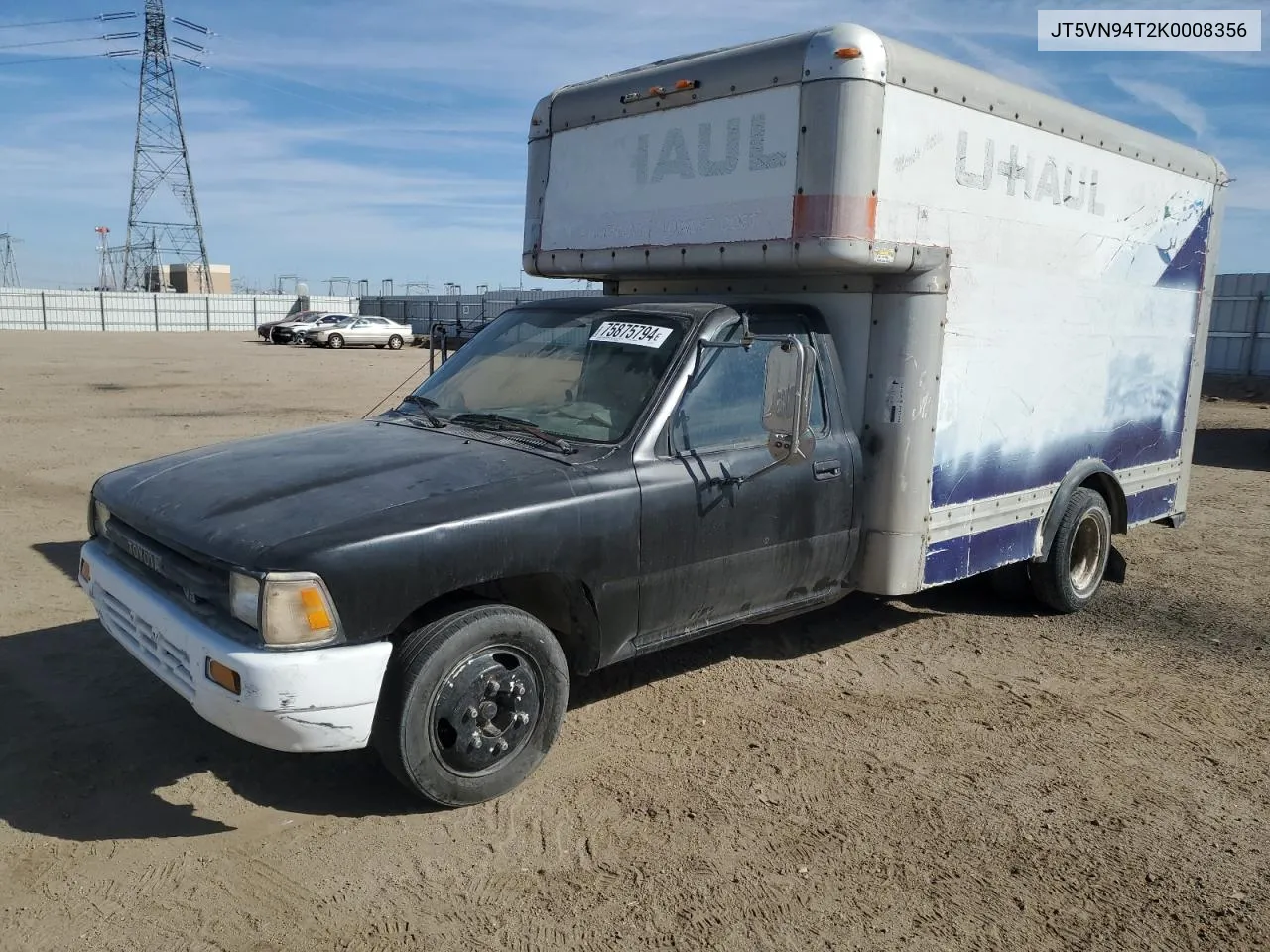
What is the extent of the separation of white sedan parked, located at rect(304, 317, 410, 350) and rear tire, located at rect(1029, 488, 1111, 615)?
34.6 meters

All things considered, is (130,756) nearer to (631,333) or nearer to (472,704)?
(472,704)

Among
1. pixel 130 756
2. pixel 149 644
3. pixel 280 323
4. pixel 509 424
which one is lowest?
pixel 130 756

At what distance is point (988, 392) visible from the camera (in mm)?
5328

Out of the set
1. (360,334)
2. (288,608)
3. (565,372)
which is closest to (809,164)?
(565,372)

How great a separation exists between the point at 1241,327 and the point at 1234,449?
1182 cm

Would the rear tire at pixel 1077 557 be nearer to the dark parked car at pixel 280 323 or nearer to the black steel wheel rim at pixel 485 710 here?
the black steel wheel rim at pixel 485 710

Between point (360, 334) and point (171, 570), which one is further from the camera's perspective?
point (360, 334)

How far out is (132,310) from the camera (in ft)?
162

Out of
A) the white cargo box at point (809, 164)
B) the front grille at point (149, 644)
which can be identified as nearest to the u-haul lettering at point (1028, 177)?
the white cargo box at point (809, 164)

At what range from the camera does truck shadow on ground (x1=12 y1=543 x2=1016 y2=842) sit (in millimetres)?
3613

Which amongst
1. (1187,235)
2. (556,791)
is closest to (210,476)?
(556,791)

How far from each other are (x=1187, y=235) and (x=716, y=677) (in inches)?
178

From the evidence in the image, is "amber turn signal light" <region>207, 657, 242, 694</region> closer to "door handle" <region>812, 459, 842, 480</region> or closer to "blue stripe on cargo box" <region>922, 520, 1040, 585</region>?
"door handle" <region>812, 459, 842, 480</region>

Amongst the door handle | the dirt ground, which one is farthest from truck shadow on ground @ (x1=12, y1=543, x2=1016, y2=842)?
the door handle
